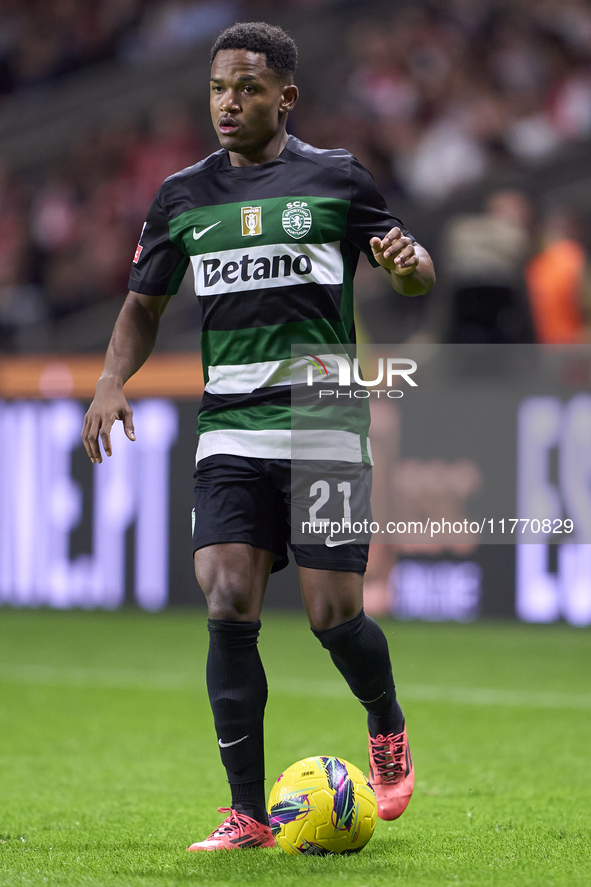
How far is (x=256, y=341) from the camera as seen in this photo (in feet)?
11.6

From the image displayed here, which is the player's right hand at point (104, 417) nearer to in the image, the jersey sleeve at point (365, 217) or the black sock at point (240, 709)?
the black sock at point (240, 709)

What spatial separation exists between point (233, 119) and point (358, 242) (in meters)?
0.48

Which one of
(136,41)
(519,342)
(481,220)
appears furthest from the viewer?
(136,41)

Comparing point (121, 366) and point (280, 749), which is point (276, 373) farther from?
point (280, 749)

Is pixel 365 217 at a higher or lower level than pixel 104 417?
higher

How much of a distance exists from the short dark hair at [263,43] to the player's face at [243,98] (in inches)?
0.7

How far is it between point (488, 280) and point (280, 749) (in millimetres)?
4425

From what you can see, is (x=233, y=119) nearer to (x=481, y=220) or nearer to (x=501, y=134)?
(x=481, y=220)

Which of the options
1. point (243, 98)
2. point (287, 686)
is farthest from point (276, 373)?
point (287, 686)

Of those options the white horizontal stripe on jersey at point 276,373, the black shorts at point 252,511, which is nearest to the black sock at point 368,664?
the black shorts at point 252,511

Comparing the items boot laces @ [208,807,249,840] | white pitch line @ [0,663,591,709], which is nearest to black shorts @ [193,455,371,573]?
boot laces @ [208,807,249,840]

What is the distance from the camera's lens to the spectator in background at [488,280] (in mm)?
8547

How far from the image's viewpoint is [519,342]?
8352 millimetres

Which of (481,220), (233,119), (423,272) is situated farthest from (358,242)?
(481,220)
